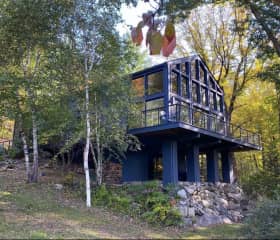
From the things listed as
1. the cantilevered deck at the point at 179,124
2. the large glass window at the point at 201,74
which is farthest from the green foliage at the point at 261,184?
the large glass window at the point at 201,74

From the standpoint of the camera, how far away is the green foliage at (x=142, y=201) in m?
10.4

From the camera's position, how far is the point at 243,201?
A: 1512 centimetres

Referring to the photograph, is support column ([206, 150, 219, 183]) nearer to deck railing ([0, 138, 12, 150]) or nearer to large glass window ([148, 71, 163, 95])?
large glass window ([148, 71, 163, 95])

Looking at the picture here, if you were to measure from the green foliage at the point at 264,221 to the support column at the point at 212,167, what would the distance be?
704cm

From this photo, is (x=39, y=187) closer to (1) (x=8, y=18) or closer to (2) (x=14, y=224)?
(2) (x=14, y=224)

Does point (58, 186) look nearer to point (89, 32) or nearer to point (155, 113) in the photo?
point (155, 113)

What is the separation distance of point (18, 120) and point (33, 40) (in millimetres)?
3083

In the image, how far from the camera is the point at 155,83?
14.1 meters

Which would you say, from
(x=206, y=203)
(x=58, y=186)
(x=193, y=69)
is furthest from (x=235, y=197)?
(x=58, y=186)

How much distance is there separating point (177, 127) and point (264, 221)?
4.65m

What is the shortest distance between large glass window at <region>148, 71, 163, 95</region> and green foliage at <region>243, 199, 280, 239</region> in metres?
6.73

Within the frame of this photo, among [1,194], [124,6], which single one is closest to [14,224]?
[1,194]

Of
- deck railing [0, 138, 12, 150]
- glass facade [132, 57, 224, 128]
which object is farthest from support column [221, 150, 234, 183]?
deck railing [0, 138, 12, 150]

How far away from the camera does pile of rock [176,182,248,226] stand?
37.3 feet
